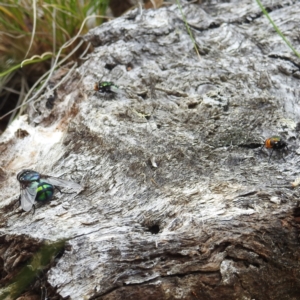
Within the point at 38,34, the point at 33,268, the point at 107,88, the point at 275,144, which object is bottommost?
the point at 275,144

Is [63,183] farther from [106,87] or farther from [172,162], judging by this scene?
[106,87]

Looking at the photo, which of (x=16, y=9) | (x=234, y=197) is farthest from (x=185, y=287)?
(x=16, y=9)

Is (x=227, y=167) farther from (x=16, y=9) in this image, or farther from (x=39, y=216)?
(x=16, y=9)

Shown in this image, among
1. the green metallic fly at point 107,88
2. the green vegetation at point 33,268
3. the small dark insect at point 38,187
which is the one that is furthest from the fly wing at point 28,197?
the green metallic fly at point 107,88

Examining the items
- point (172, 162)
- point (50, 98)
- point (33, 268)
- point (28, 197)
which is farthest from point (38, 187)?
point (50, 98)

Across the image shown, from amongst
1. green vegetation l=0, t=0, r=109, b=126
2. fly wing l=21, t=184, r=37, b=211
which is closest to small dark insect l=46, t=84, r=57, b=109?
green vegetation l=0, t=0, r=109, b=126

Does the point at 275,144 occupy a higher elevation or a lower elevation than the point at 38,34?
lower

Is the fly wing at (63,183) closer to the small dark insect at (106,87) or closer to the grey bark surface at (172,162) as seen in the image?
the grey bark surface at (172,162)
